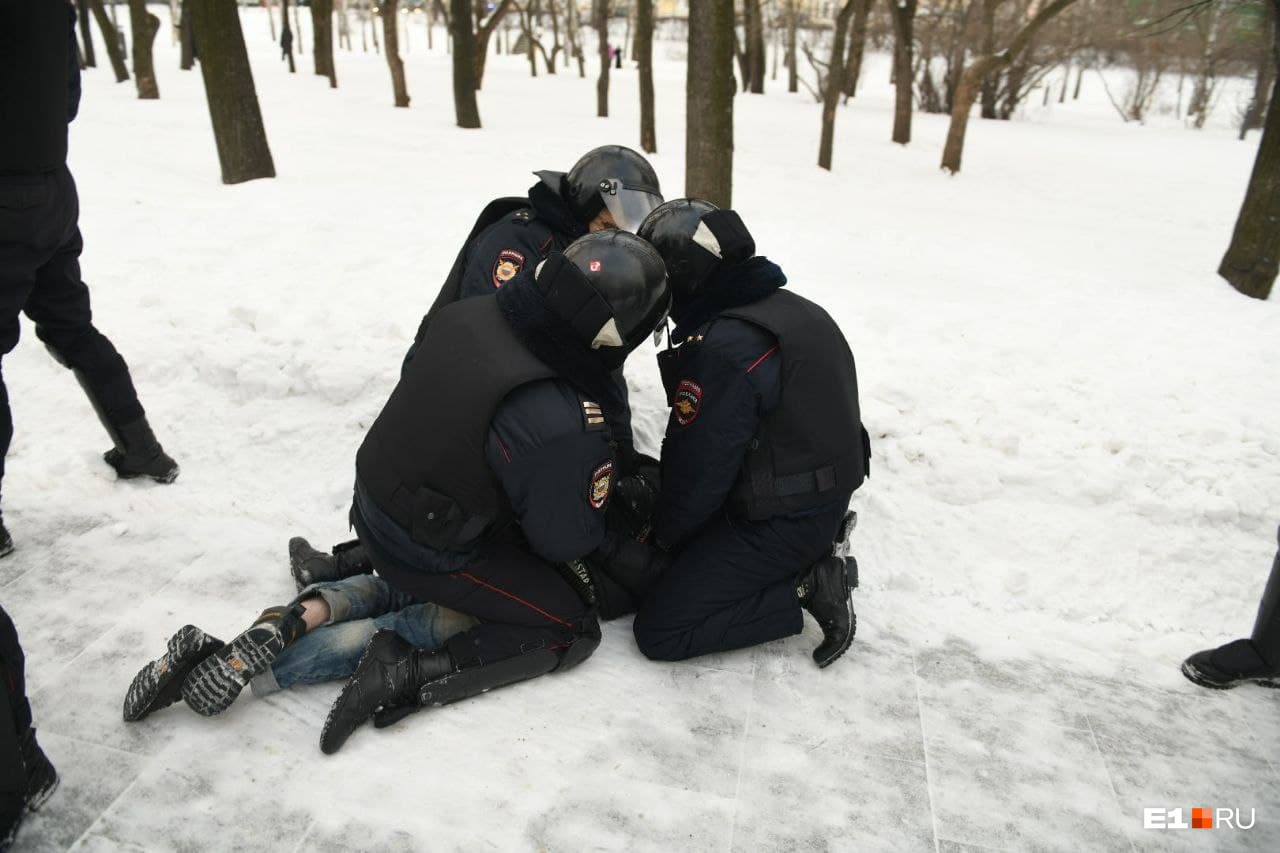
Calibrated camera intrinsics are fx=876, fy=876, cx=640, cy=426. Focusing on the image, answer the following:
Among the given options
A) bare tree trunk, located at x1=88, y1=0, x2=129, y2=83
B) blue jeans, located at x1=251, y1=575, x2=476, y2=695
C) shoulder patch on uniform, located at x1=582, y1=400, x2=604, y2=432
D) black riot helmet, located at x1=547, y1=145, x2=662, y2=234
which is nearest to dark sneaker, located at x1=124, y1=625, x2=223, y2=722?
blue jeans, located at x1=251, y1=575, x2=476, y2=695

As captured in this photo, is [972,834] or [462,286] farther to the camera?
[462,286]

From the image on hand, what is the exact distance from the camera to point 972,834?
251cm

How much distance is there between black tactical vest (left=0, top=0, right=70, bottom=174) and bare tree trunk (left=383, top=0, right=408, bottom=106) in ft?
52.3

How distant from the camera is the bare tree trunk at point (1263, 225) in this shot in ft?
23.0

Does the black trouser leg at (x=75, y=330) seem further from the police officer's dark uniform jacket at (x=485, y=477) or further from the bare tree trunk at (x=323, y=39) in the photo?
the bare tree trunk at (x=323, y=39)

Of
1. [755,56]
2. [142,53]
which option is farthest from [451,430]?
[755,56]

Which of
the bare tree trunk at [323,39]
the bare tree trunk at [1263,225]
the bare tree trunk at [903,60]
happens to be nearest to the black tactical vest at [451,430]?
the bare tree trunk at [1263,225]

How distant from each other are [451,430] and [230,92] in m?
6.72

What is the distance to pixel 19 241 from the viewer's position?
120 inches

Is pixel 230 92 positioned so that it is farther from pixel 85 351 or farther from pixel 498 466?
pixel 498 466

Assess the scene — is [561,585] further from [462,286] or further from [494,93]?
[494,93]

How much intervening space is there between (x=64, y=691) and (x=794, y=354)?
2.61m

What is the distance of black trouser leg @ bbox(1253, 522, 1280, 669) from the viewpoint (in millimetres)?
2867

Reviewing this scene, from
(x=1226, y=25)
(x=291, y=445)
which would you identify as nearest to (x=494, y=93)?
(x=291, y=445)
